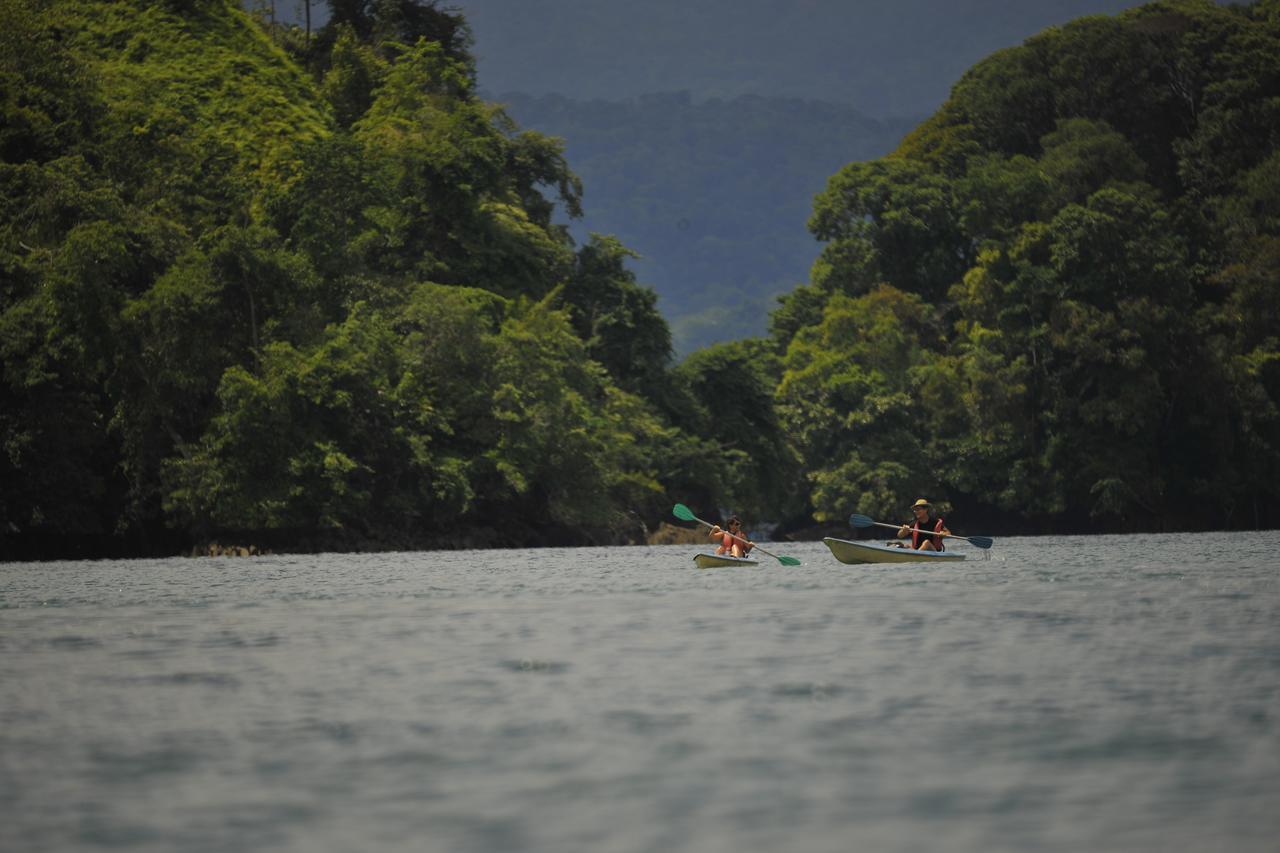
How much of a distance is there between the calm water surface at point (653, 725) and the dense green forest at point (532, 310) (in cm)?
2423

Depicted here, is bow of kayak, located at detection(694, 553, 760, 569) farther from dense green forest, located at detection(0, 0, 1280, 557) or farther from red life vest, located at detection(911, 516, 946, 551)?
dense green forest, located at detection(0, 0, 1280, 557)

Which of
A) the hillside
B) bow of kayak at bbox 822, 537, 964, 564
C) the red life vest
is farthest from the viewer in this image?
the hillside

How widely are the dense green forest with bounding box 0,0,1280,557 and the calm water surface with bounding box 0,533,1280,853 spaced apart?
79.5 ft

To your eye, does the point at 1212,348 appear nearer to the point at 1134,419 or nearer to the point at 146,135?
the point at 1134,419

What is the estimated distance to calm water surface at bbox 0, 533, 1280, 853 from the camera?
26.2 feet

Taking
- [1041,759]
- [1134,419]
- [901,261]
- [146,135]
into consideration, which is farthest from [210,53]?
[1041,759]

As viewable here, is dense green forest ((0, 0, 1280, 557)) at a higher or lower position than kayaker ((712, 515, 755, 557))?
higher

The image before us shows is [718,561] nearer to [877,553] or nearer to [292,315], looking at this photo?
[877,553]

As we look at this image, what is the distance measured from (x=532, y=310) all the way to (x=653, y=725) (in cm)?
4558

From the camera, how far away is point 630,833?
25.5ft

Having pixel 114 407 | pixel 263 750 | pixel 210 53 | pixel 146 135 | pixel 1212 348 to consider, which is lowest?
pixel 263 750

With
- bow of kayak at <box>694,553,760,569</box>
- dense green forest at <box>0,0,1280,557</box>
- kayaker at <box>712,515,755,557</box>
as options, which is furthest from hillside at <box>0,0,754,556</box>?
bow of kayak at <box>694,553,760,569</box>

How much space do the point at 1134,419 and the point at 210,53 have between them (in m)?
37.6

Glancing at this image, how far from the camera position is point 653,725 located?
11055mm
